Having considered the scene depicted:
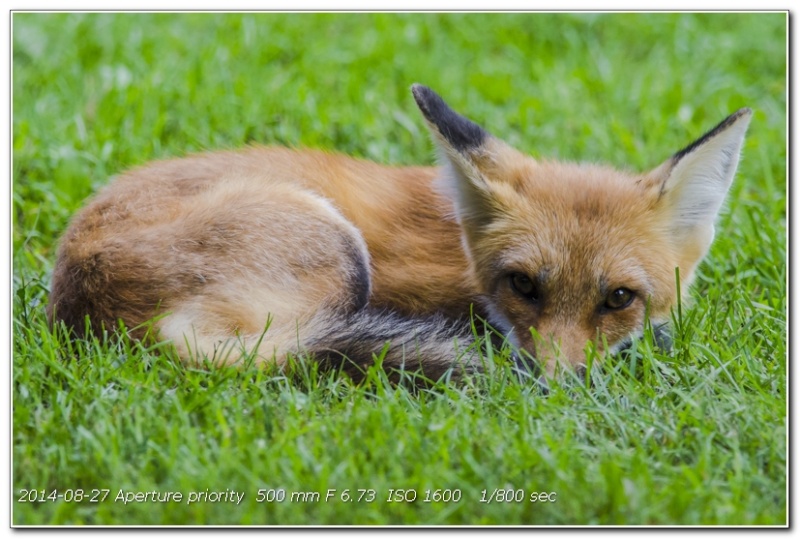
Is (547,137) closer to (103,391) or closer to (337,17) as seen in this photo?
(337,17)

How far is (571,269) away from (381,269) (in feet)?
3.52

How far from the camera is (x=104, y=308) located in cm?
423

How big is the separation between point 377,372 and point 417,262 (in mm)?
914

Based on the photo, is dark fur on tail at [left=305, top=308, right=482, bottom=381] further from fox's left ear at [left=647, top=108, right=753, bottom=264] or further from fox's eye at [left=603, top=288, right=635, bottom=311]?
fox's left ear at [left=647, top=108, right=753, bottom=264]

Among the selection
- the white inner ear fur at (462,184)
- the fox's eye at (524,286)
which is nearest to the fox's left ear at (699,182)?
the fox's eye at (524,286)

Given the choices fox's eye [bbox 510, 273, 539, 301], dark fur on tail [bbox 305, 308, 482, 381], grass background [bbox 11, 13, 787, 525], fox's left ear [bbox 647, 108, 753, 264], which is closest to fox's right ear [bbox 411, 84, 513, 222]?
fox's eye [bbox 510, 273, 539, 301]

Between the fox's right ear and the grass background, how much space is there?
97cm

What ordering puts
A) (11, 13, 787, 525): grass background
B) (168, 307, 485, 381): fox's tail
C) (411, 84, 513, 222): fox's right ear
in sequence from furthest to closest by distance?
(411, 84, 513, 222): fox's right ear < (168, 307, 485, 381): fox's tail < (11, 13, 787, 525): grass background

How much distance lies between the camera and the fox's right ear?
4273 mm

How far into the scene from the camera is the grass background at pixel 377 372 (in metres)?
3.35

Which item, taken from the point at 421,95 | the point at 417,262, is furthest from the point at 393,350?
the point at 421,95

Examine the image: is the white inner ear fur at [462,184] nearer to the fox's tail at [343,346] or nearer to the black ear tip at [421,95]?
the black ear tip at [421,95]

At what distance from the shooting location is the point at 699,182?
442cm

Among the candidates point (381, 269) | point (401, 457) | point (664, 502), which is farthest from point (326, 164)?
point (664, 502)
